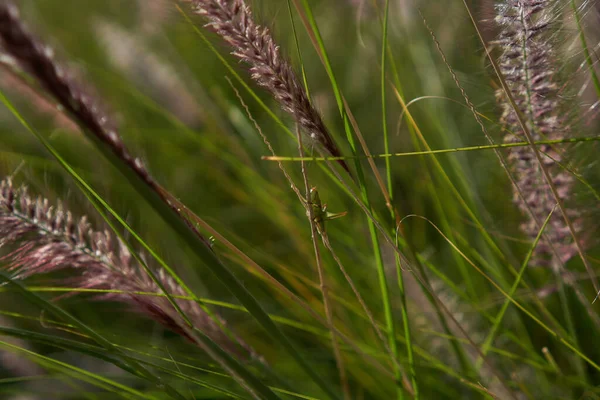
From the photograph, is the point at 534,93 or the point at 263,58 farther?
the point at 534,93

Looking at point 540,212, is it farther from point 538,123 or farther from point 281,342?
point 281,342

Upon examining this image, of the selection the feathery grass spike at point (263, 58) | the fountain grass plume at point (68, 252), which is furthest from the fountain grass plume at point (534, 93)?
the fountain grass plume at point (68, 252)

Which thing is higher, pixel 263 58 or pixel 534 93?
pixel 263 58

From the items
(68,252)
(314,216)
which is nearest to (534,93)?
(314,216)

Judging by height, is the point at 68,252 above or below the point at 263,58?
below

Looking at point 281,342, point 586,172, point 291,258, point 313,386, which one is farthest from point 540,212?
point 291,258

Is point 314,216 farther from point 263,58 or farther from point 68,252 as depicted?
point 68,252

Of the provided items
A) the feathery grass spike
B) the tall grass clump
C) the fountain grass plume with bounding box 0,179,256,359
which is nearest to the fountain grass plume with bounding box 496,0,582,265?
the tall grass clump

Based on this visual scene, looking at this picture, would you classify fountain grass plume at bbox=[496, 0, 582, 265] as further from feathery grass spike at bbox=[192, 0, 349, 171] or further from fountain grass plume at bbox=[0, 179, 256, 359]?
fountain grass plume at bbox=[0, 179, 256, 359]

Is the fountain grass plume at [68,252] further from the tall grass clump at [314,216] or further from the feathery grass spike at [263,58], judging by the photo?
the feathery grass spike at [263,58]
